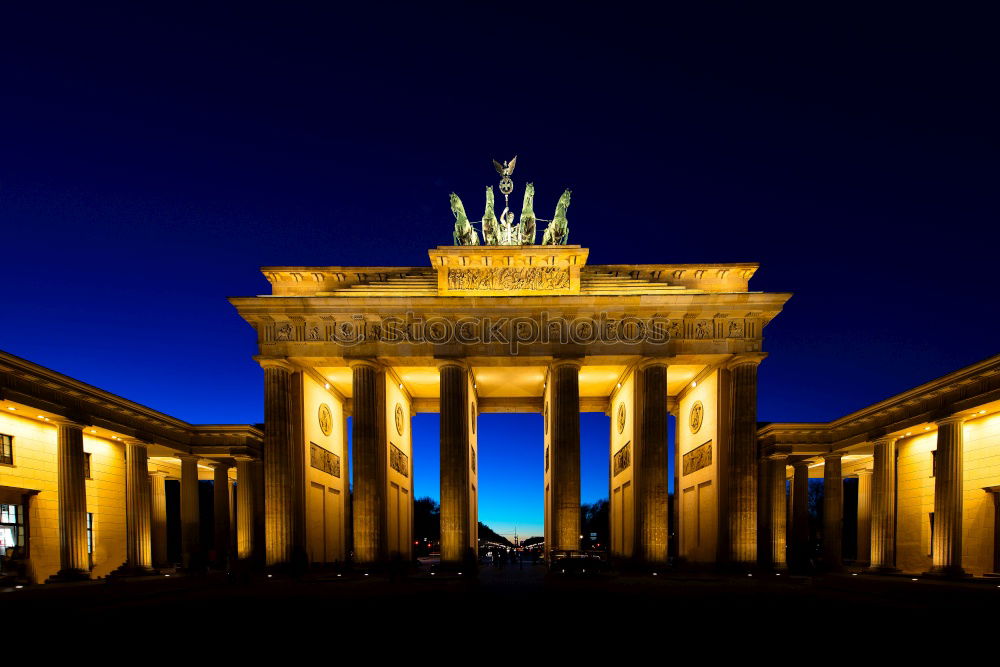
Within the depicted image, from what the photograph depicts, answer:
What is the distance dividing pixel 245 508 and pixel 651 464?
69.3 ft

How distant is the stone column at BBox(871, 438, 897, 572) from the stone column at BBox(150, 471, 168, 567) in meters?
38.6

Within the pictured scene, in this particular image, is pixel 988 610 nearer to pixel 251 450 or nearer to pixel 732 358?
pixel 732 358

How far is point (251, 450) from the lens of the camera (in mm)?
38625

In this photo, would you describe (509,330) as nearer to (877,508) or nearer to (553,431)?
(553,431)

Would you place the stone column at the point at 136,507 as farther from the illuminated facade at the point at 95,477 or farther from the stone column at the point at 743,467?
the stone column at the point at 743,467

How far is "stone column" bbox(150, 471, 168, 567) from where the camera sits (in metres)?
41.6

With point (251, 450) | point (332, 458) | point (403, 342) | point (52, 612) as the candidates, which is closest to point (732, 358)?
point (403, 342)

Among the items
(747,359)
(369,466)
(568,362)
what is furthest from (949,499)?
(369,466)

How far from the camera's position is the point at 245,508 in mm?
36750

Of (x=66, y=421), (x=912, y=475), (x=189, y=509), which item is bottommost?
(x=189, y=509)

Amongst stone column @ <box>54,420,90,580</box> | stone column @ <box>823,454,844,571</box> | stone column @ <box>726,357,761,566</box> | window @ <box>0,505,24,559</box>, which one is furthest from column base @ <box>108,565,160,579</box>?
stone column @ <box>823,454,844,571</box>

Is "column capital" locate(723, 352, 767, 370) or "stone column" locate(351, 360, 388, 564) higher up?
"column capital" locate(723, 352, 767, 370)

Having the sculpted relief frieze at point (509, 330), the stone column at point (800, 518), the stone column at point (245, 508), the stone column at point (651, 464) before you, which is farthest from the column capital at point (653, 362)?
the stone column at point (245, 508)

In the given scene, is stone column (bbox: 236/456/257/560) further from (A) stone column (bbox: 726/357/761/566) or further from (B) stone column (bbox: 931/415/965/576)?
(B) stone column (bbox: 931/415/965/576)
